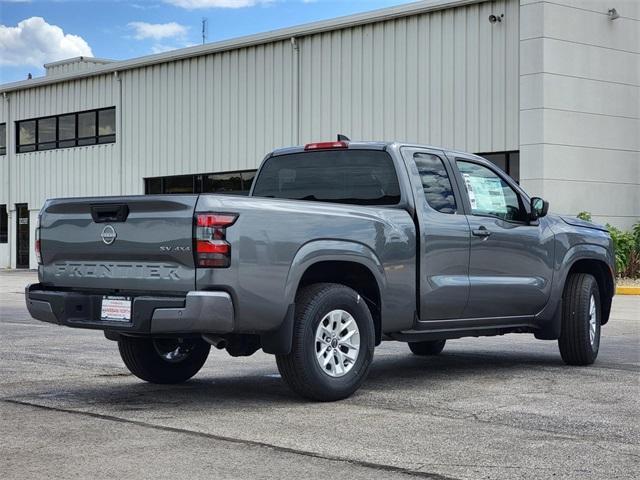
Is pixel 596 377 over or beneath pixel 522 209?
beneath

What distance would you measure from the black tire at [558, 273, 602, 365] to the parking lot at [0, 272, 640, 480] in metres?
0.16

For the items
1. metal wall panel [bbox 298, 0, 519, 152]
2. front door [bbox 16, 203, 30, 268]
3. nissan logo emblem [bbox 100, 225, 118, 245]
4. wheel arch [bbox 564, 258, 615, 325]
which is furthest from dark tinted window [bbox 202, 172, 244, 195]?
nissan logo emblem [bbox 100, 225, 118, 245]

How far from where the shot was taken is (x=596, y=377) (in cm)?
931

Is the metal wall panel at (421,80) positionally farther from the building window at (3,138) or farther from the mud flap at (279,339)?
the mud flap at (279,339)

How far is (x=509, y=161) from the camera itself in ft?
83.6

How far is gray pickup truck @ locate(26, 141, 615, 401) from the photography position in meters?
7.27

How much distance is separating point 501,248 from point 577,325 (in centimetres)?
124

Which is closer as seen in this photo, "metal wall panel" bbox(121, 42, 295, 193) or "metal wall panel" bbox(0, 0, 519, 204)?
"metal wall panel" bbox(0, 0, 519, 204)

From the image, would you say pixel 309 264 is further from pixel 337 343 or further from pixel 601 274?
pixel 601 274

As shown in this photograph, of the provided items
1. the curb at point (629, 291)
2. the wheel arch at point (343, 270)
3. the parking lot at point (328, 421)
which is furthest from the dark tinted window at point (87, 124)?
the wheel arch at point (343, 270)

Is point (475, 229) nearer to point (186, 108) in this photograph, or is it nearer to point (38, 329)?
point (38, 329)

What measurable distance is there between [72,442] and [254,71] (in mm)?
25684

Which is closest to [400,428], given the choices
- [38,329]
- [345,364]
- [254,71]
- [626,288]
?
[345,364]

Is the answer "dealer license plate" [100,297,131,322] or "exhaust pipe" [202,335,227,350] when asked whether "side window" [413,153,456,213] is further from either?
"dealer license plate" [100,297,131,322]
